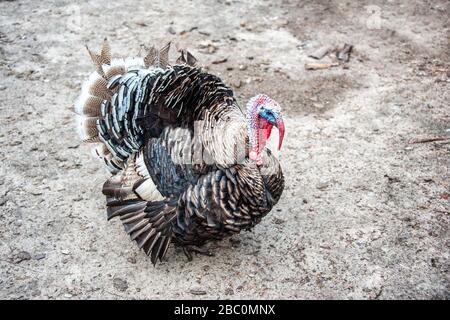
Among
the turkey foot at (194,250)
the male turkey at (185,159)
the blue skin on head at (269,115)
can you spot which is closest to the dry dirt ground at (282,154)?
the turkey foot at (194,250)

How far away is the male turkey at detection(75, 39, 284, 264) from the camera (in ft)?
11.8

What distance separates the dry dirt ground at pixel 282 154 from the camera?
3.87 m

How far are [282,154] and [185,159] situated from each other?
163cm

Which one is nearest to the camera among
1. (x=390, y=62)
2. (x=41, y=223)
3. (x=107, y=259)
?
(x=107, y=259)

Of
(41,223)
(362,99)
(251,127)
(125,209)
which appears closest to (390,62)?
(362,99)

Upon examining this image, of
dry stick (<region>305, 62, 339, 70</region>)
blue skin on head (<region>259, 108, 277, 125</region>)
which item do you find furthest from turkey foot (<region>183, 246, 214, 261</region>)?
dry stick (<region>305, 62, 339, 70</region>)

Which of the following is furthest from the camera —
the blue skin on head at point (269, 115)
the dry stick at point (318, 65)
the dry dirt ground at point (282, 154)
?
the dry stick at point (318, 65)

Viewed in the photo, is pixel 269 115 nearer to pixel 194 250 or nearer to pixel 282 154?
pixel 194 250

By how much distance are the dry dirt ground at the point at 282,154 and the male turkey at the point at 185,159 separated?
0.44 meters

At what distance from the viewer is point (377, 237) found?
4176 mm

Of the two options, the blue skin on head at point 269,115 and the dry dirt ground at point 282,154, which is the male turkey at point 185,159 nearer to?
the blue skin on head at point 269,115
